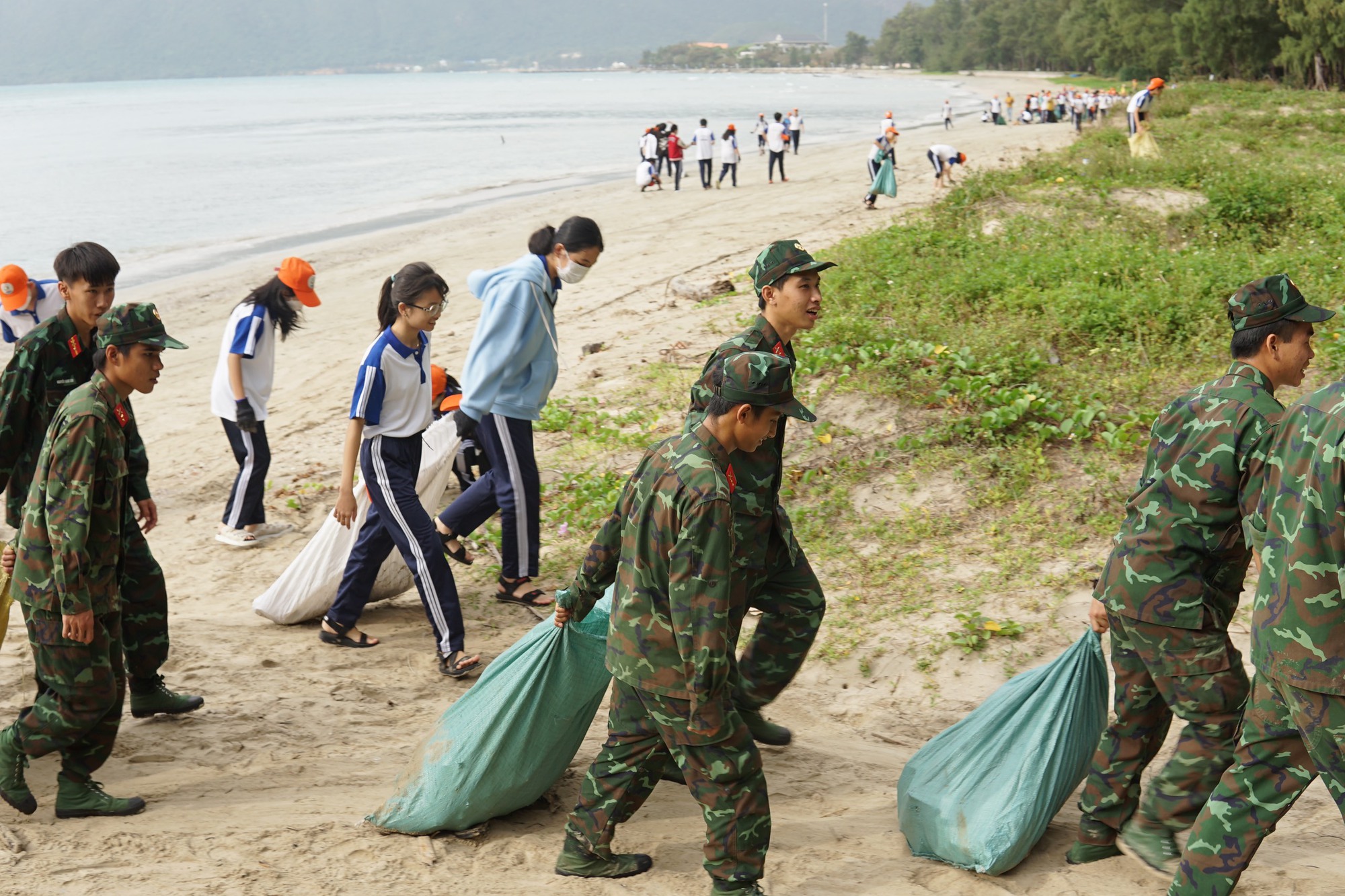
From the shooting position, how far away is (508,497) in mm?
5918

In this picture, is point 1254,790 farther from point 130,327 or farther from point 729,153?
point 729,153

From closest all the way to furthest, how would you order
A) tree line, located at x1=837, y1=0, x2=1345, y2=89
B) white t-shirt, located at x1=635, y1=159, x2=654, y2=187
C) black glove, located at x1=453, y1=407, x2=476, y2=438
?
1. black glove, located at x1=453, y1=407, x2=476, y2=438
2. white t-shirt, located at x1=635, y1=159, x2=654, y2=187
3. tree line, located at x1=837, y1=0, x2=1345, y2=89

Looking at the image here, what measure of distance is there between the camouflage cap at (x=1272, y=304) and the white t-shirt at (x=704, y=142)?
2261 cm

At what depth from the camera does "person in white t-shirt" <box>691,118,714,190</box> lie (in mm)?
25141

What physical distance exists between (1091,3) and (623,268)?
79.3 m

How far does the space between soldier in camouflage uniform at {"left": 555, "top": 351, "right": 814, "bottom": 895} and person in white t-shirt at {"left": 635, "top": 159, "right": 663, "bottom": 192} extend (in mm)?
23125

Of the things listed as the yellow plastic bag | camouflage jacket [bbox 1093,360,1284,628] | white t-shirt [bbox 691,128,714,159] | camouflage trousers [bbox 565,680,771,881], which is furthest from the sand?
white t-shirt [bbox 691,128,714,159]

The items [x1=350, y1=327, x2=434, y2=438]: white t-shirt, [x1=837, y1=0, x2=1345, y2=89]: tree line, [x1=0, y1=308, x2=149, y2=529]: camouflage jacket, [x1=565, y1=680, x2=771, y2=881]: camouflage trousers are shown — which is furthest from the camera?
[x1=837, y1=0, x2=1345, y2=89]: tree line

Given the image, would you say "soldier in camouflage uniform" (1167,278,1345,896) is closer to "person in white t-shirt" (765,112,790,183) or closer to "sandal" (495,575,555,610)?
"sandal" (495,575,555,610)

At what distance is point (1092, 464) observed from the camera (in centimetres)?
639

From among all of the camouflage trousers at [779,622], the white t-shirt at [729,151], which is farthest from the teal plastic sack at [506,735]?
the white t-shirt at [729,151]

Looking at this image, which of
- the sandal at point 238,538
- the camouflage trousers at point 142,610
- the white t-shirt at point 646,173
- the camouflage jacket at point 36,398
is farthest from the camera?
the white t-shirt at point 646,173

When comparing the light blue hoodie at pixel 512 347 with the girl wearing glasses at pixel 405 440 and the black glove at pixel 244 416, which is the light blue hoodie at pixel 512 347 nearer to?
the girl wearing glasses at pixel 405 440

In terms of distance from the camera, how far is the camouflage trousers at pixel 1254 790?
9.50 feet
